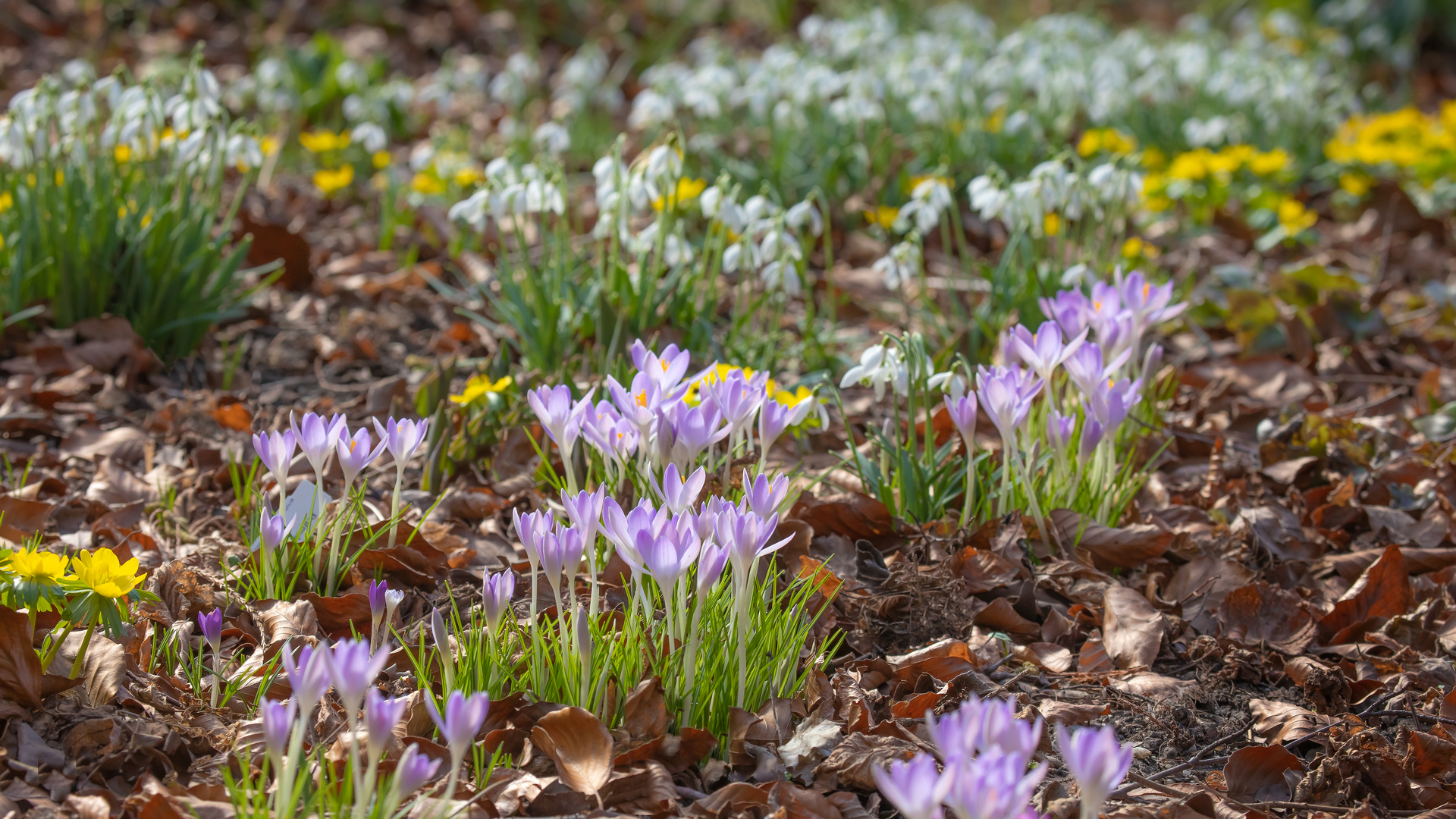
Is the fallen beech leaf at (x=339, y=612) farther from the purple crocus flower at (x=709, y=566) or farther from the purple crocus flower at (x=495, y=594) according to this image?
the purple crocus flower at (x=709, y=566)

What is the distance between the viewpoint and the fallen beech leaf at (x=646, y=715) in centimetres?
158

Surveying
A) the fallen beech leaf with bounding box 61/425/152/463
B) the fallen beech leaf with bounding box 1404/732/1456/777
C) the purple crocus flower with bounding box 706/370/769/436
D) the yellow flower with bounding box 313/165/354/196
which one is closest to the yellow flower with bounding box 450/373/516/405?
the fallen beech leaf with bounding box 61/425/152/463

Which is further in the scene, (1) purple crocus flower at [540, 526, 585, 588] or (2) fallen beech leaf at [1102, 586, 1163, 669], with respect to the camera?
(2) fallen beech leaf at [1102, 586, 1163, 669]

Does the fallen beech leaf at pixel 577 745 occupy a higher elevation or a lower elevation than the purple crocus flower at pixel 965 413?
lower

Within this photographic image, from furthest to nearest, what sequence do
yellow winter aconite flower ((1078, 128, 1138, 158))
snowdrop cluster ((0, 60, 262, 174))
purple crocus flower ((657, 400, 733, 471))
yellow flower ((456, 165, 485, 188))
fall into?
yellow winter aconite flower ((1078, 128, 1138, 158)) < yellow flower ((456, 165, 485, 188)) < snowdrop cluster ((0, 60, 262, 174)) < purple crocus flower ((657, 400, 733, 471))

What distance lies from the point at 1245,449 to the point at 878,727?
1699mm

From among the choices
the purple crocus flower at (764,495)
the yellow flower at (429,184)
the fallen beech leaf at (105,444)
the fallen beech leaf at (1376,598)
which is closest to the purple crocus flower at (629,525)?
the purple crocus flower at (764,495)

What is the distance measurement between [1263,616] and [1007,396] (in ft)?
2.41

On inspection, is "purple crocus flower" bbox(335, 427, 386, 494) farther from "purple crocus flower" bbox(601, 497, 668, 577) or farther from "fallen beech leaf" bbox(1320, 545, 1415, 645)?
"fallen beech leaf" bbox(1320, 545, 1415, 645)

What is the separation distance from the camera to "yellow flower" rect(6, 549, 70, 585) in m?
1.54

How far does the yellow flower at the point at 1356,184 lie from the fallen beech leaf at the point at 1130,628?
140 inches

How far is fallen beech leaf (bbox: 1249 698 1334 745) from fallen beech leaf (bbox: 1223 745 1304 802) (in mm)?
71

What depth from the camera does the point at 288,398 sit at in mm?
3070

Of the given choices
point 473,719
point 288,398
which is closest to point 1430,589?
point 473,719
